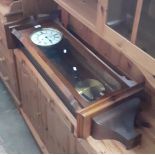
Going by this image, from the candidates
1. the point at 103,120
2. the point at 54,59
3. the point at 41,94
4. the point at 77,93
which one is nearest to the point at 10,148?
the point at 41,94

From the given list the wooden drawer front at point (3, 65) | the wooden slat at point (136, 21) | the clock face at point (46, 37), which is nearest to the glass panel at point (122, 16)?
the wooden slat at point (136, 21)

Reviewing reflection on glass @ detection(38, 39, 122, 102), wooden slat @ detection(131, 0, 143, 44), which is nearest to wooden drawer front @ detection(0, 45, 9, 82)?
reflection on glass @ detection(38, 39, 122, 102)

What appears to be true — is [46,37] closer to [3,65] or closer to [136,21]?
[3,65]

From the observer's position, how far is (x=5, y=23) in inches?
65.0

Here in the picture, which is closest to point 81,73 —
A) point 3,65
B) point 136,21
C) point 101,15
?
point 101,15

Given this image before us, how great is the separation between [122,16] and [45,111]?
76 cm

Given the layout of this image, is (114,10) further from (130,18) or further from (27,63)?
(27,63)

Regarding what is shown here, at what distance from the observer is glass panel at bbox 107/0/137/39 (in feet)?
2.99

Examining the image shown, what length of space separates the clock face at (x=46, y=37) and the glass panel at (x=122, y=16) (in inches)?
24.2

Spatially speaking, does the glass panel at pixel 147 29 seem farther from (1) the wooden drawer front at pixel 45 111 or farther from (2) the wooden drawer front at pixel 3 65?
(2) the wooden drawer front at pixel 3 65

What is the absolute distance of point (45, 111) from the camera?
154 cm

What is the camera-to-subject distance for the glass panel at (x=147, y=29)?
0.85 m

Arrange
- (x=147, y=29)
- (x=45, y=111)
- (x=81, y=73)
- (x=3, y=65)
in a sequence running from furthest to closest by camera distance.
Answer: (x=3, y=65)
(x=45, y=111)
(x=81, y=73)
(x=147, y=29)

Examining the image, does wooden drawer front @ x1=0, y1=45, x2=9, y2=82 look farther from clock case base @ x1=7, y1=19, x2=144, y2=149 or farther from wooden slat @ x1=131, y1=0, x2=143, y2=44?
wooden slat @ x1=131, y1=0, x2=143, y2=44
